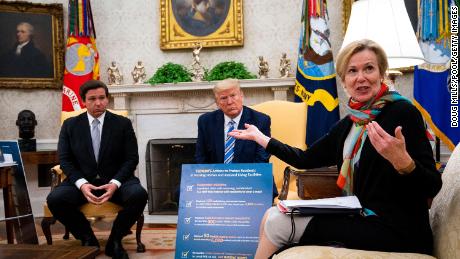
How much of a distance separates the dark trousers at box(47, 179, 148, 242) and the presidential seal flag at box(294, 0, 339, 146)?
6.55 feet

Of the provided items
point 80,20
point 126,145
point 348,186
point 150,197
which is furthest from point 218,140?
point 80,20

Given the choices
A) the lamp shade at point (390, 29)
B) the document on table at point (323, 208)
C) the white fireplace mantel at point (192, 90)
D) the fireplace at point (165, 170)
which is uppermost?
the lamp shade at point (390, 29)

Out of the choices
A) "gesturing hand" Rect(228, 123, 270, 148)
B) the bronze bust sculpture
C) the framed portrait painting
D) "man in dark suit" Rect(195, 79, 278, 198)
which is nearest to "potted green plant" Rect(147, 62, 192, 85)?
the framed portrait painting

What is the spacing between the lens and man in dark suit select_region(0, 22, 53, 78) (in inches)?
211

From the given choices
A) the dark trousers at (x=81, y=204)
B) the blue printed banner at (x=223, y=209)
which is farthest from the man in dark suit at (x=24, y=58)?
the blue printed banner at (x=223, y=209)

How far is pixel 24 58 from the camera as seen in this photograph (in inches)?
212

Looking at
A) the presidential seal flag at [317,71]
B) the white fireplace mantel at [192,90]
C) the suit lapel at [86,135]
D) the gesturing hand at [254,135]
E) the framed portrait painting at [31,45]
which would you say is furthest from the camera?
the framed portrait painting at [31,45]

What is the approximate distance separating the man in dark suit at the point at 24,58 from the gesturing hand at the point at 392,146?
4979mm

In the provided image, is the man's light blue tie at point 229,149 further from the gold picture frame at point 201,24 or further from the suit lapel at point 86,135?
the gold picture frame at point 201,24

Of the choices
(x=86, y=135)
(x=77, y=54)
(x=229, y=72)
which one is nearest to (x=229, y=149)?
(x=86, y=135)

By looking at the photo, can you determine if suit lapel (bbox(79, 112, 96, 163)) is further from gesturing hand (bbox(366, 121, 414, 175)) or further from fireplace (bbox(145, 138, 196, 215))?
gesturing hand (bbox(366, 121, 414, 175))

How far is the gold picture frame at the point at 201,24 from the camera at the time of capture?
518 centimetres

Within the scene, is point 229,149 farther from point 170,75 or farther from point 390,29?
point 170,75

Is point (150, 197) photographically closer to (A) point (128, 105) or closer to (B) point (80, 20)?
(A) point (128, 105)
